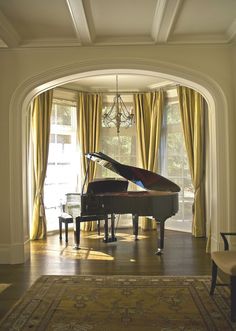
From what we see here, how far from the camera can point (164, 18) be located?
422cm

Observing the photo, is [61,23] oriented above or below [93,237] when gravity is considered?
above

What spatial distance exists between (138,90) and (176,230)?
10.2ft

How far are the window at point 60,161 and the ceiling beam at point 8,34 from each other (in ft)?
7.92

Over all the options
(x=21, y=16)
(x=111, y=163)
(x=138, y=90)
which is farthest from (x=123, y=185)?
(x=21, y=16)

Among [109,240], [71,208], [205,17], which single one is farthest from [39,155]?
[205,17]

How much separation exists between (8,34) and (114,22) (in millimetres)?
1396

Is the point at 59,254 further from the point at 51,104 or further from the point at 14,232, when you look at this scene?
the point at 51,104

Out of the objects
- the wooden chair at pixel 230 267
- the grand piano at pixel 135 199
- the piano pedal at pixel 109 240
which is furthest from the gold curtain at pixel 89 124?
the wooden chair at pixel 230 267

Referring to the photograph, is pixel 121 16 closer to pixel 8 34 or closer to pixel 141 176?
pixel 8 34

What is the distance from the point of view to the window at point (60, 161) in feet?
24.0

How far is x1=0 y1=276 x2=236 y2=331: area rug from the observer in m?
3.00

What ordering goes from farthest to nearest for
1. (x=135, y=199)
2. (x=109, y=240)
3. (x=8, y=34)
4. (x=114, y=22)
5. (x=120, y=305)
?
(x=109, y=240), (x=135, y=199), (x=8, y=34), (x=114, y=22), (x=120, y=305)

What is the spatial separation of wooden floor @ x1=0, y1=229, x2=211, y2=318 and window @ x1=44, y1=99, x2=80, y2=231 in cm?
81

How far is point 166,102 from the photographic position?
24.8ft
